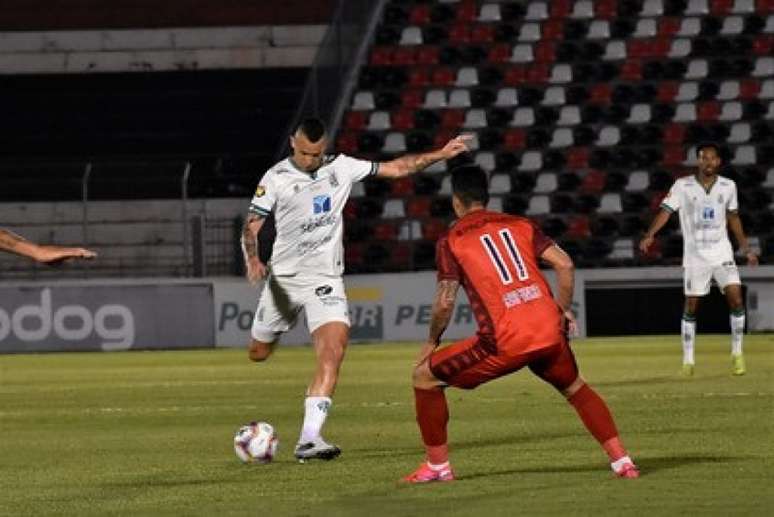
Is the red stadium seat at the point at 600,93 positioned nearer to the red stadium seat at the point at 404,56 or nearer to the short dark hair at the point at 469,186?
the red stadium seat at the point at 404,56

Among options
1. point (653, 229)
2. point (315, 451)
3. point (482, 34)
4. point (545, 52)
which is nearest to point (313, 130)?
point (315, 451)

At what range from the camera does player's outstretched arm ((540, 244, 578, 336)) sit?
10.8 m

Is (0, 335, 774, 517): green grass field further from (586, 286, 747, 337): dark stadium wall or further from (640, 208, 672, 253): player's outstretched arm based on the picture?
(586, 286, 747, 337): dark stadium wall

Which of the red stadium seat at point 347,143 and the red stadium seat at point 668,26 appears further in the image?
the red stadium seat at point 668,26

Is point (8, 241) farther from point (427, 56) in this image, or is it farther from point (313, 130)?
point (427, 56)

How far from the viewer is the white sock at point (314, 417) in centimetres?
1286

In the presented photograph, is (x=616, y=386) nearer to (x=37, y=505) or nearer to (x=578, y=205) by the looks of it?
(x=37, y=505)

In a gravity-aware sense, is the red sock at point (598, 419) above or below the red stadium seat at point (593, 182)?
below

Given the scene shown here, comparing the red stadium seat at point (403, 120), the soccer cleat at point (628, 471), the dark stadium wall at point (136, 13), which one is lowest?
the soccer cleat at point (628, 471)

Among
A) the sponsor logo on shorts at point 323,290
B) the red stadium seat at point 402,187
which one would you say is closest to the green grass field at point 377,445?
the sponsor logo on shorts at point 323,290

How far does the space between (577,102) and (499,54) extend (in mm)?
1763

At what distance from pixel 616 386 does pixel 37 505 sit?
990 centimetres

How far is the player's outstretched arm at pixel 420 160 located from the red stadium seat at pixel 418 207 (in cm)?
2068

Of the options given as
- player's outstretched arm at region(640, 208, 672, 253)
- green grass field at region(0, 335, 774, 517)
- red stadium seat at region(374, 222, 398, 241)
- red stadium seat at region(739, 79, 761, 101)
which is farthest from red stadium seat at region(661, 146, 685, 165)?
player's outstretched arm at region(640, 208, 672, 253)
